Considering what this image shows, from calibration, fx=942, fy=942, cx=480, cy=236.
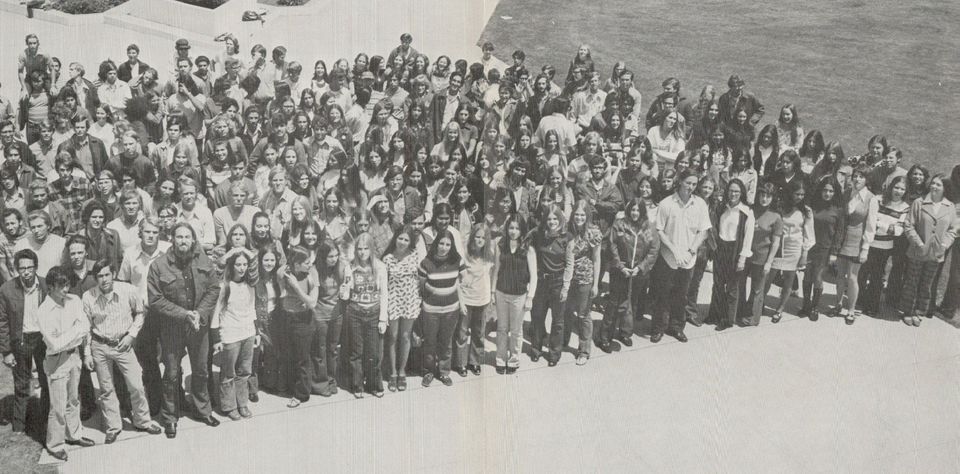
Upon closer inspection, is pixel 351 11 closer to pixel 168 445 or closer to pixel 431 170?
pixel 431 170

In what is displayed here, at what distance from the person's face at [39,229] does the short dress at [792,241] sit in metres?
6.88

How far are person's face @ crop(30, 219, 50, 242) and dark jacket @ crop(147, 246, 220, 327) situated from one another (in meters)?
1.06

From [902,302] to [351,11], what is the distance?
39.5 feet

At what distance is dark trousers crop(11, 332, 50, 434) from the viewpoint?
741cm

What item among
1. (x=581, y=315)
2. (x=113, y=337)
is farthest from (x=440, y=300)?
(x=113, y=337)

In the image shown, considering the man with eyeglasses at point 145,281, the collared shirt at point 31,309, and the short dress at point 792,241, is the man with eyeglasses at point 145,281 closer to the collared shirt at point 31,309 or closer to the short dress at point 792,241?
the collared shirt at point 31,309

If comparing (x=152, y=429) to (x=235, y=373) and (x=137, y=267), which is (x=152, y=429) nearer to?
(x=235, y=373)

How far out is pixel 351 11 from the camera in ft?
60.5

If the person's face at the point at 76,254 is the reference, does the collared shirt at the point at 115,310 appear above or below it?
below

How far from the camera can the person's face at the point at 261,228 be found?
7.72m

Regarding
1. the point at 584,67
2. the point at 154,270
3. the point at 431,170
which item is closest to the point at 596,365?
the point at 431,170

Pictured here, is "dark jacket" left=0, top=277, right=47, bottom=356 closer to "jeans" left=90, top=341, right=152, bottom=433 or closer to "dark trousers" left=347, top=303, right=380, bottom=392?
"jeans" left=90, top=341, right=152, bottom=433

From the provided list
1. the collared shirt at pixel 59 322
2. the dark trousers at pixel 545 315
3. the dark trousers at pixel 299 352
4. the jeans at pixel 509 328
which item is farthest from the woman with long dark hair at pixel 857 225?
the collared shirt at pixel 59 322

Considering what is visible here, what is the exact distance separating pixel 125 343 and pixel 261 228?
54.3 inches
